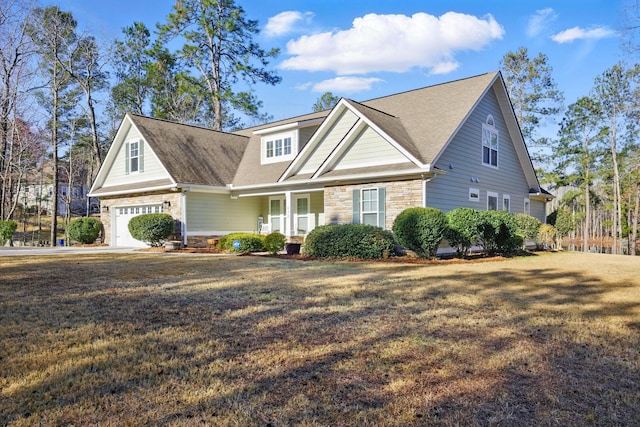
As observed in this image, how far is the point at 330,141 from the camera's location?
16.9m

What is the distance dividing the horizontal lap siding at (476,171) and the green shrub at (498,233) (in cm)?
157

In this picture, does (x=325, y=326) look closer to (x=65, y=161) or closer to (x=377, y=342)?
(x=377, y=342)

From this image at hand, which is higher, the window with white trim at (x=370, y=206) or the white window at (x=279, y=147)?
the white window at (x=279, y=147)

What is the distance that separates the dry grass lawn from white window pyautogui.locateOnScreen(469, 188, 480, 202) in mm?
8899

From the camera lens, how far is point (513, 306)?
6.21 meters

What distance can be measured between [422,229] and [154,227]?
11030 mm

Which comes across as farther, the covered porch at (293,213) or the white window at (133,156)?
the white window at (133,156)

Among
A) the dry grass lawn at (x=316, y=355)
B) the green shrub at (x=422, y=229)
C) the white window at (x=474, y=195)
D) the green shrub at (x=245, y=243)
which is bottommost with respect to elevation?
the dry grass lawn at (x=316, y=355)

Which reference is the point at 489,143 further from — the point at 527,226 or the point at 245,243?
the point at 245,243

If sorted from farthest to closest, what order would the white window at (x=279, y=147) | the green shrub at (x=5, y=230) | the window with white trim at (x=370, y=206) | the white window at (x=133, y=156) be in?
1. the green shrub at (x=5, y=230)
2. the white window at (x=133, y=156)
3. the white window at (x=279, y=147)
4. the window with white trim at (x=370, y=206)

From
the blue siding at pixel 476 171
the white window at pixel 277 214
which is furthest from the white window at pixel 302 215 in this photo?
the blue siding at pixel 476 171

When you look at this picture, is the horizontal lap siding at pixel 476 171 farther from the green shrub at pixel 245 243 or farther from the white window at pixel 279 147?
the white window at pixel 279 147

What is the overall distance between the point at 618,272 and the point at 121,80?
34165 mm

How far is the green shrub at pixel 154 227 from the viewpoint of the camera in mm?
17859
